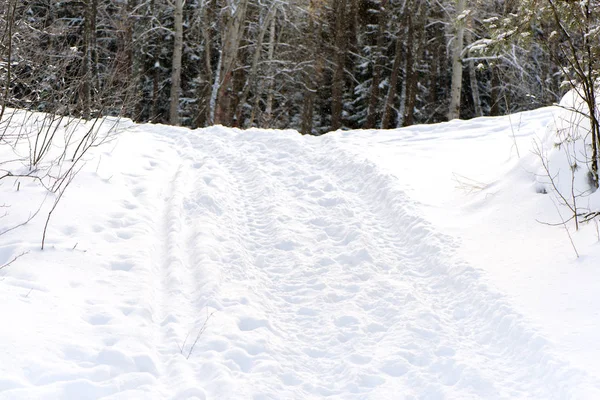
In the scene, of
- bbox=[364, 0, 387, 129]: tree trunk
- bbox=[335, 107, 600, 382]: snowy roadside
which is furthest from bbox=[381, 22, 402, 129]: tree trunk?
bbox=[335, 107, 600, 382]: snowy roadside

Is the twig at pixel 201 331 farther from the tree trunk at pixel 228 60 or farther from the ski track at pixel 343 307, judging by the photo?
the tree trunk at pixel 228 60

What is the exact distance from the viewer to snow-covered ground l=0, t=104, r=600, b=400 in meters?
3.85

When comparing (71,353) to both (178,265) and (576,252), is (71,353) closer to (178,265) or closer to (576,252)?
(178,265)

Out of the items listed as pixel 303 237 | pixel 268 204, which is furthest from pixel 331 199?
pixel 303 237

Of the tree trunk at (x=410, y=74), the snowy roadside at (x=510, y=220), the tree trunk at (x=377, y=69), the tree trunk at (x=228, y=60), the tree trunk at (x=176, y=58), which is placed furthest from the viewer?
the tree trunk at (x=377, y=69)

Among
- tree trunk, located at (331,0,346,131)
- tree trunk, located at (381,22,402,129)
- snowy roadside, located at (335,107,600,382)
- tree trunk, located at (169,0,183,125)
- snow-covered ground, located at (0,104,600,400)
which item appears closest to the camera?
snow-covered ground, located at (0,104,600,400)

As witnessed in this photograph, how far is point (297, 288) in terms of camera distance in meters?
5.34

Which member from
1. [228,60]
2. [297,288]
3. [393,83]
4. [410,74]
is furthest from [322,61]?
[297,288]

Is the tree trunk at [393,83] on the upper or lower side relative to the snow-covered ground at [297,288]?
upper

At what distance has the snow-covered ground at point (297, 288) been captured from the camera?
12.6ft

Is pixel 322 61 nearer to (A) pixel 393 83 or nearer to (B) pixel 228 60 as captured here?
(A) pixel 393 83

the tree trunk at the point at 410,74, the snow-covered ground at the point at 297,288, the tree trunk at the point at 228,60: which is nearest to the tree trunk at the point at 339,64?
the tree trunk at the point at 410,74

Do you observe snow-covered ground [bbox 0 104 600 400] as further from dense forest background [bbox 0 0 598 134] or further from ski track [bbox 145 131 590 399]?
dense forest background [bbox 0 0 598 134]

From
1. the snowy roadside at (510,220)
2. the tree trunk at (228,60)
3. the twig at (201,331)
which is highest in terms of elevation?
the tree trunk at (228,60)
